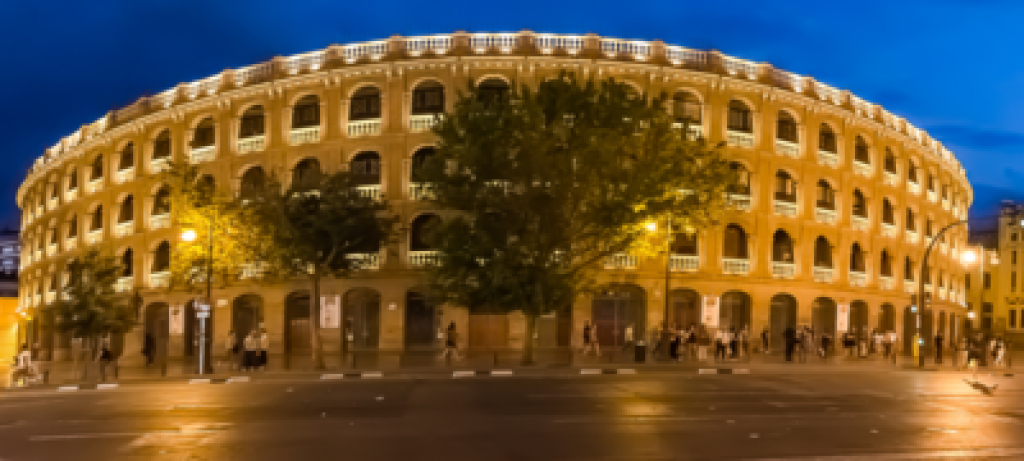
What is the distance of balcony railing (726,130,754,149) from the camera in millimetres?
39156

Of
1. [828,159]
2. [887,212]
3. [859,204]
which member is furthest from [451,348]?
[887,212]

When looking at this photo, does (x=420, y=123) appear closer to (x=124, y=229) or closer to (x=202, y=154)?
(x=202, y=154)

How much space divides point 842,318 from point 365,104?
26423 mm

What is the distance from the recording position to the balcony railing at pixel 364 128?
37.5m

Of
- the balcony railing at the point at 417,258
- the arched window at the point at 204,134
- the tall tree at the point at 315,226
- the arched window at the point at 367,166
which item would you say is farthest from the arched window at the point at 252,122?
the balcony railing at the point at 417,258

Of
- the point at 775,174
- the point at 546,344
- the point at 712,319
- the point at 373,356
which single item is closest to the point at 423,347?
the point at 373,356

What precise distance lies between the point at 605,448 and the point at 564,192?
16865 mm

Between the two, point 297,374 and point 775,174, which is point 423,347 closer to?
point 297,374

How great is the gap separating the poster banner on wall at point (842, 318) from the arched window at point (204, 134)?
33.3m

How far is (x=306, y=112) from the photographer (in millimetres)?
39469

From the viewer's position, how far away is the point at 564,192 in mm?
27625

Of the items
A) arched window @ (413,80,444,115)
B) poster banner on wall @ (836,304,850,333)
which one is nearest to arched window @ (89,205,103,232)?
arched window @ (413,80,444,115)

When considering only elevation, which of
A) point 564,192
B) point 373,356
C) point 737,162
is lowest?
point 373,356

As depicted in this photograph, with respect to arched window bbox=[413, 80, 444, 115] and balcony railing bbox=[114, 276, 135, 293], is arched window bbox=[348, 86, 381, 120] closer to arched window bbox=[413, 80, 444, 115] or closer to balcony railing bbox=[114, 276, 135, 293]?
arched window bbox=[413, 80, 444, 115]
